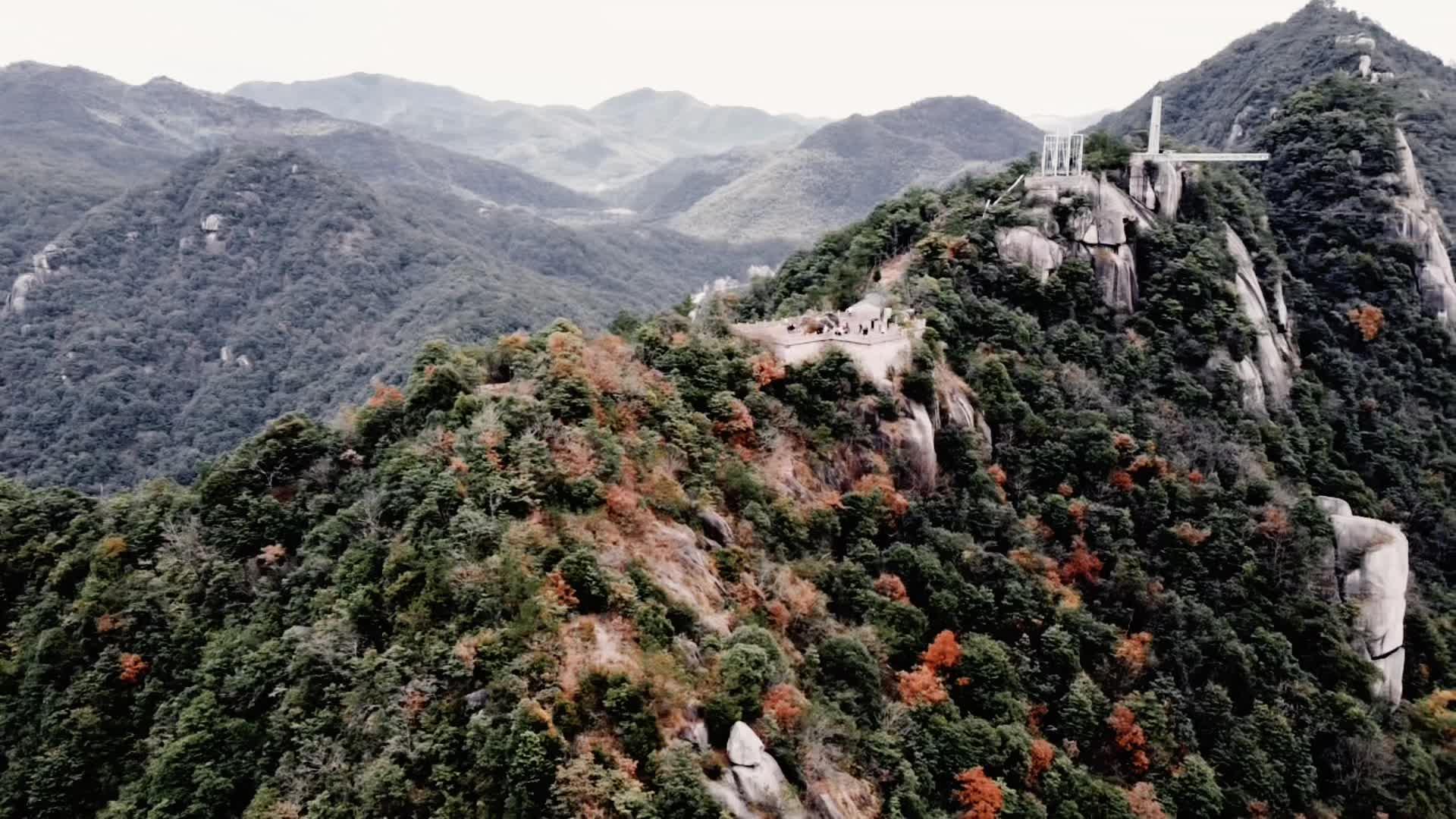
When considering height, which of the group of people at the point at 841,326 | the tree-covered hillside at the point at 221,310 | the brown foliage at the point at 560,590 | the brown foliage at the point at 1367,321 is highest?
the group of people at the point at 841,326

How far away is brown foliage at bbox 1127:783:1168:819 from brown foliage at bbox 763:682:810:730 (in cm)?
1306

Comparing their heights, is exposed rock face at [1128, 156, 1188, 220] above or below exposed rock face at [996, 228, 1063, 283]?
above

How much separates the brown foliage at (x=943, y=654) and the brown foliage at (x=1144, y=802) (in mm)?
6816

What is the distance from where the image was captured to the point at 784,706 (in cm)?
2355

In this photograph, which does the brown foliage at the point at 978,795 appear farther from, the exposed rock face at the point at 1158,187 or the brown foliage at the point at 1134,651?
the exposed rock face at the point at 1158,187

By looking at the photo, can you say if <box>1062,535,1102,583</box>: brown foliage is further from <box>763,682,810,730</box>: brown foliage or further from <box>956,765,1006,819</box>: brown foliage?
<box>763,682,810,730</box>: brown foliage

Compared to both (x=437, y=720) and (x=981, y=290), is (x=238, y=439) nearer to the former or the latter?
(x=981, y=290)

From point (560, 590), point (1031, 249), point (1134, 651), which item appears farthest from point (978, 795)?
point (1031, 249)

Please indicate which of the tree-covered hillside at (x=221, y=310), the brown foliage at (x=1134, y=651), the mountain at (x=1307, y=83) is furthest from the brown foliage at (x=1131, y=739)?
the tree-covered hillside at (x=221, y=310)

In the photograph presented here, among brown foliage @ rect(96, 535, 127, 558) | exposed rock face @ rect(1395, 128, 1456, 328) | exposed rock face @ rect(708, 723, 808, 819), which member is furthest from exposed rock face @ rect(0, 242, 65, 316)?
exposed rock face @ rect(1395, 128, 1456, 328)

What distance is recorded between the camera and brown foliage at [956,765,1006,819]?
87.4 feet

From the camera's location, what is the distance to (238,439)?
10912 cm

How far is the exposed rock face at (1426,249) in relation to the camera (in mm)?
61812

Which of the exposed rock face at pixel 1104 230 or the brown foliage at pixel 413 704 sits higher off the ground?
the exposed rock face at pixel 1104 230
